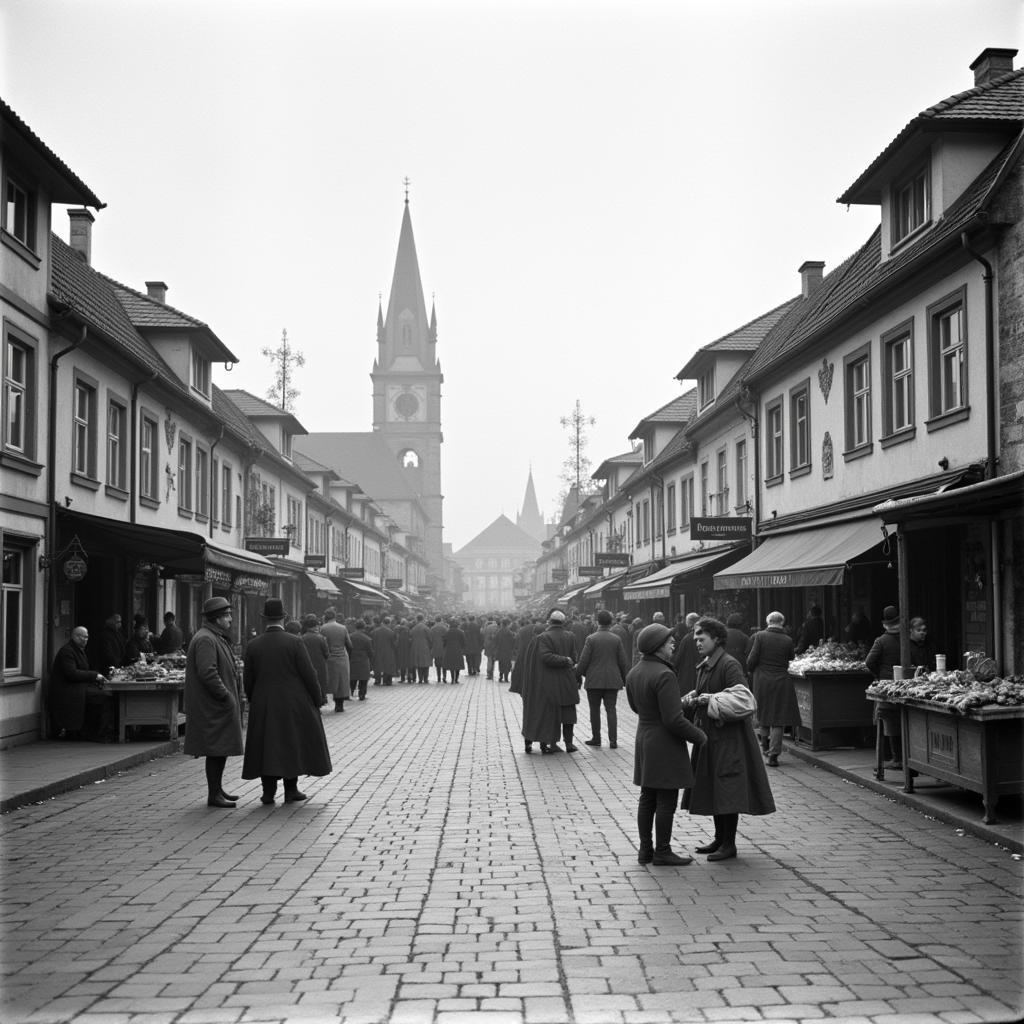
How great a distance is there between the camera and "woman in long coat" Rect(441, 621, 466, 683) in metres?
33.7

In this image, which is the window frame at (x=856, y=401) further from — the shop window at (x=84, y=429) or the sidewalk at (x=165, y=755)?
the shop window at (x=84, y=429)

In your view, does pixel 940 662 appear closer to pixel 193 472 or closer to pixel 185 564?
pixel 185 564

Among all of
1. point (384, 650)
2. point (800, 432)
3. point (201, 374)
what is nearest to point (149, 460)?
point (201, 374)

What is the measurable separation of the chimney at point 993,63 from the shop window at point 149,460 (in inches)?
612

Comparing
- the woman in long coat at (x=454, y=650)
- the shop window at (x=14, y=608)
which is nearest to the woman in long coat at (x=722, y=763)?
the shop window at (x=14, y=608)

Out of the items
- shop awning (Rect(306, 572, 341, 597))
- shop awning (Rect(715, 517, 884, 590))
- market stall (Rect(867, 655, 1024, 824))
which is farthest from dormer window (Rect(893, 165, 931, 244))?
shop awning (Rect(306, 572, 341, 597))

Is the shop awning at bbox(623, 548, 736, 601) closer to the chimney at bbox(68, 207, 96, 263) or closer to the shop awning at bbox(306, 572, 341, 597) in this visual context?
the shop awning at bbox(306, 572, 341, 597)

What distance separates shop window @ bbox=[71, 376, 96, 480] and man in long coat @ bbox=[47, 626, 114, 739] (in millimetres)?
3491

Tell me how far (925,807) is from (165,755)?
9395mm

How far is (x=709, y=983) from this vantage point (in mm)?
5453

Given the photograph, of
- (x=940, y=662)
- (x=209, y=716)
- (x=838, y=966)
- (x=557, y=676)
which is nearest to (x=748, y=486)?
(x=557, y=676)

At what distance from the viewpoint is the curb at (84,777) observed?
10844mm

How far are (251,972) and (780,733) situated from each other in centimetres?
925

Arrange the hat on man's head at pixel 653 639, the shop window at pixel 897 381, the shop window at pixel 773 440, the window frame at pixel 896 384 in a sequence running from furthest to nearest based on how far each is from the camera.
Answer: the shop window at pixel 773 440 < the shop window at pixel 897 381 < the window frame at pixel 896 384 < the hat on man's head at pixel 653 639
